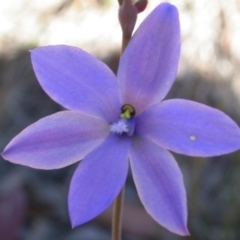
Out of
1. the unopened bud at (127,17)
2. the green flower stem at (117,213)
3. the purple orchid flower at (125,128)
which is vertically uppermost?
the unopened bud at (127,17)

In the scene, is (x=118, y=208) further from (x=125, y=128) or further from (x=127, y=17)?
(x=127, y=17)

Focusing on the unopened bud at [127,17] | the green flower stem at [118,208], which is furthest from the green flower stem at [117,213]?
the unopened bud at [127,17]

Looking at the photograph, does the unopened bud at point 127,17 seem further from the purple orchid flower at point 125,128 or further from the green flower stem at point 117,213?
the green flower stem at point 117,213

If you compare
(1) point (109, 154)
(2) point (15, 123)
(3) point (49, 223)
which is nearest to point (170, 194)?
(1) point (109, 154)

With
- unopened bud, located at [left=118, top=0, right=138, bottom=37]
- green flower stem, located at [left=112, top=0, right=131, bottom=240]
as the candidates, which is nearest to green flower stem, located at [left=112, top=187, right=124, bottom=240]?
green flower stem, located at [left=112, top=0, right=131, bottom=240]

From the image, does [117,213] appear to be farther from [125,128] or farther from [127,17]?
[127,17]

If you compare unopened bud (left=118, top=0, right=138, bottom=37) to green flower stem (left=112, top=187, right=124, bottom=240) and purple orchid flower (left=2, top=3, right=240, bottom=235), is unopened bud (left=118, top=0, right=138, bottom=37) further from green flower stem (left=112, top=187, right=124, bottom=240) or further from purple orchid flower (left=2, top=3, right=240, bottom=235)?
green flower stem (left=112, top=187, right=124, bottom=240)

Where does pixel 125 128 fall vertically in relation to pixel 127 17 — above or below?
below

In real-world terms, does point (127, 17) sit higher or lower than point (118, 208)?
higher

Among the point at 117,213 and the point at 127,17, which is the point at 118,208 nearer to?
the point at 117,213

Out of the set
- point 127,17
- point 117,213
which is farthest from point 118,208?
point 127,17
